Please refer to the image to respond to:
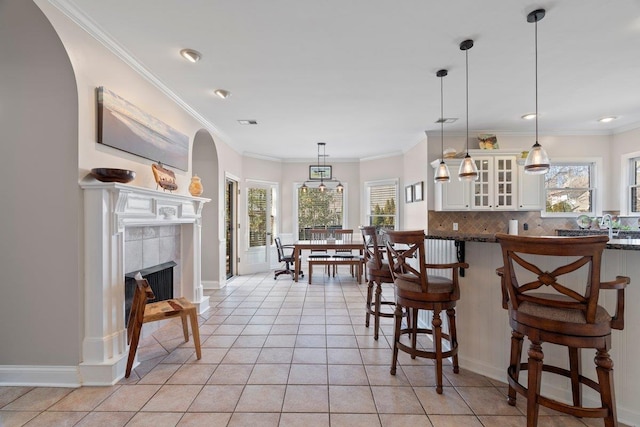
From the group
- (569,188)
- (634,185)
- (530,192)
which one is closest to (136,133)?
(530,192)

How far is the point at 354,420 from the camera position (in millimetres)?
1723

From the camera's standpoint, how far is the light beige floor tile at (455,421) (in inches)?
66.4

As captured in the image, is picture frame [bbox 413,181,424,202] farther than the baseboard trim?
Yes

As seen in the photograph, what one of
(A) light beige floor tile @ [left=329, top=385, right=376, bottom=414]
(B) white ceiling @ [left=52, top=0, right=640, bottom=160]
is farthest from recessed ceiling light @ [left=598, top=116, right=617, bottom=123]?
(A) light beige floor tile @ [left=329, top=385, right=376, bottom=414]

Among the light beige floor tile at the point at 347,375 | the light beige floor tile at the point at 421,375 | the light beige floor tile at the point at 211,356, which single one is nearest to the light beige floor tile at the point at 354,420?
the light beige floor tile at the point at 347,375

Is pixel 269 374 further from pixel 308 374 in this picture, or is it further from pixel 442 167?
pixel 442 167

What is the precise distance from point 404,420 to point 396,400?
188mm

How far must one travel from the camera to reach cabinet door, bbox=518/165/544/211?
4543 millimetres

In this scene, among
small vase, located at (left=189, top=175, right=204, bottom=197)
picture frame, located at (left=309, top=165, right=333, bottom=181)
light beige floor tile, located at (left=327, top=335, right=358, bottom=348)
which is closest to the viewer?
light beige floor tile, located at (left=327, top=335, right=358, bottom=348)

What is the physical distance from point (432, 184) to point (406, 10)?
330cm

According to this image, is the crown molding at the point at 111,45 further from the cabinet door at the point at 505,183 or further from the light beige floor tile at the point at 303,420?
the cabinet door at the point at 505,183

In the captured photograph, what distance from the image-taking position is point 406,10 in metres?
1.96

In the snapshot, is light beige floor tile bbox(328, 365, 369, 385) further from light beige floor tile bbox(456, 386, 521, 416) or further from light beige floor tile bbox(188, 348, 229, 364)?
light beige floor tile bbox(188, 348, 229, 364)

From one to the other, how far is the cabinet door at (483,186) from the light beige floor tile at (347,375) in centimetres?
339
